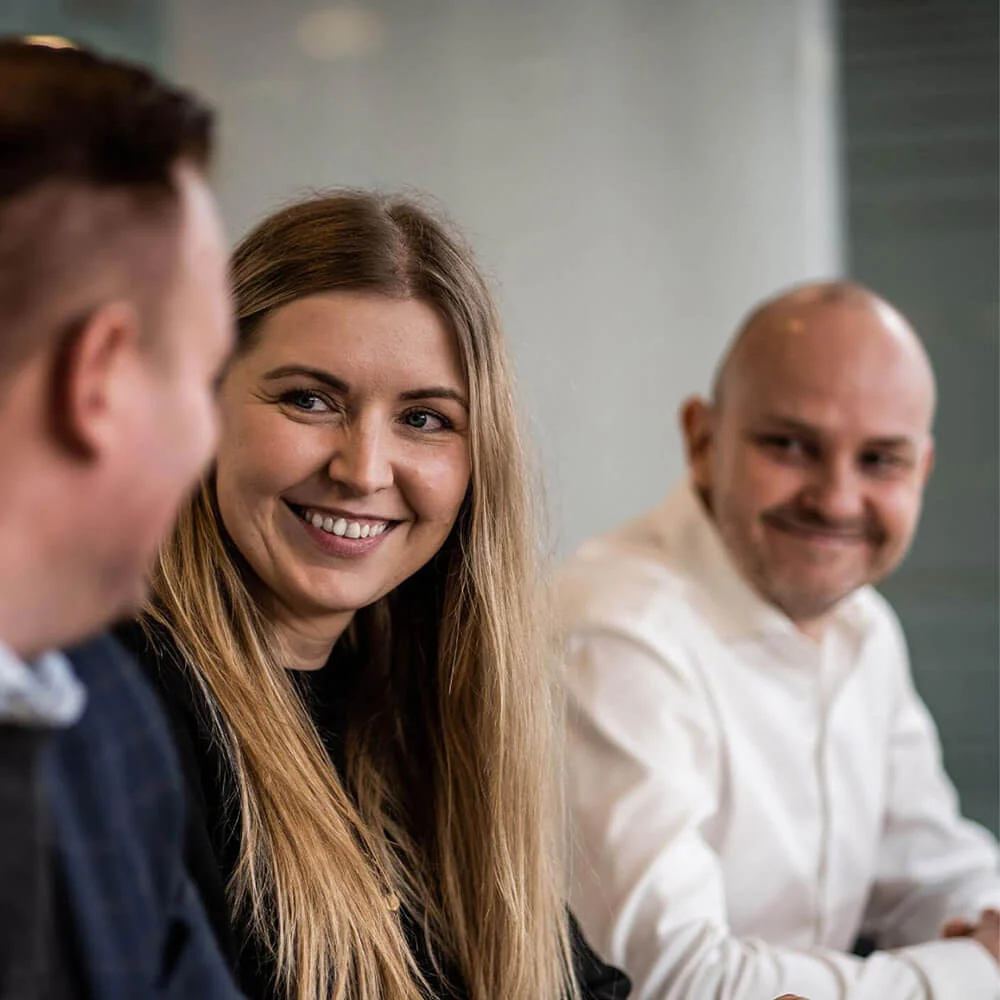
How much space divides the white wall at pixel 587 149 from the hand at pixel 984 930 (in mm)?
1606

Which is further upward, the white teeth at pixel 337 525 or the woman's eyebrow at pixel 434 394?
the woman's eyebrow at pixel 434 394

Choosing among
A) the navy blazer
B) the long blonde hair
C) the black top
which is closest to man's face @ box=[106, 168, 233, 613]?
the navy blazer

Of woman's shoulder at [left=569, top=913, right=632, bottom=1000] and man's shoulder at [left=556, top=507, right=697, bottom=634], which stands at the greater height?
man's shoulder at [left=556, top=507, right=697, bottom=634]

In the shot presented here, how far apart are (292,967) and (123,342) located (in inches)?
28.3

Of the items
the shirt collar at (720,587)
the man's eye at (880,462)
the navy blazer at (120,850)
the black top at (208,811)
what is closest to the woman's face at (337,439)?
the black top at (208,811)

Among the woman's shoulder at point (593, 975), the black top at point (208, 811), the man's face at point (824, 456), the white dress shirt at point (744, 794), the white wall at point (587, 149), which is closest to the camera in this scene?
the black top at point (208, 811)

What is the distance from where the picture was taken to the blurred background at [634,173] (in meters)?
3.25

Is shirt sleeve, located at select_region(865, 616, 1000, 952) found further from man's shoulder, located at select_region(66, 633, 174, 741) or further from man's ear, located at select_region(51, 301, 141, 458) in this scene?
man's ear, located at select_region(51, 301, 141, 458)

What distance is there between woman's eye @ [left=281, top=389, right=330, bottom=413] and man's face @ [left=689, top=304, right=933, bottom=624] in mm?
892

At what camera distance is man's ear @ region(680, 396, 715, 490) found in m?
2.15

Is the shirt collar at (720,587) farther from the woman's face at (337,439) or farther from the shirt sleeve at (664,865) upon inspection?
the woman's face at (337,439)

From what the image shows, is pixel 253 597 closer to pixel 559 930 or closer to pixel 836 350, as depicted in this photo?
pixel 559 930

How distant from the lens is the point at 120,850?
83 centimetres

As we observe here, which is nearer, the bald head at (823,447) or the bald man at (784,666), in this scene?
the bald man at (784,666)
